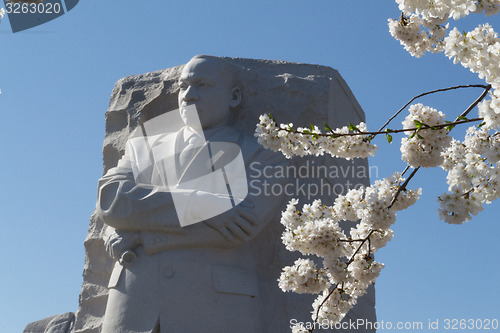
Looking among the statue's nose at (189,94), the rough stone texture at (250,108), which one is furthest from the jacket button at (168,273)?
the statue's nose at (189,94)

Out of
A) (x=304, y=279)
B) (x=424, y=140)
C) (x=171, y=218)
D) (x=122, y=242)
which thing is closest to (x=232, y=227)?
(x=171, y=218)

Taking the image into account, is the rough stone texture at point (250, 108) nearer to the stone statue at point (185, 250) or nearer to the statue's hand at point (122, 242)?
the stone statue at point (185, 250)

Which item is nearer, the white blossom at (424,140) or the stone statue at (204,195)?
the white blossom at (424,140)

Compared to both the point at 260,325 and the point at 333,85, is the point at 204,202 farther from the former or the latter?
the point at 333,85

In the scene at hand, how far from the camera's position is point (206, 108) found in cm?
576

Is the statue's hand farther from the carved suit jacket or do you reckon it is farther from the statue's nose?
the statue's nose

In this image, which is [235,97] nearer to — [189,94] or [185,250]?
[189,94]

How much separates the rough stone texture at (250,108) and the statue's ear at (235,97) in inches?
→ 2.4

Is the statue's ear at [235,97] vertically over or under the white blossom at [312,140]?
over

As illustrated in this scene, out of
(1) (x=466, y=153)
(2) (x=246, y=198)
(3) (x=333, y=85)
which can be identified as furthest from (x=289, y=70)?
(1) (x=466, y=153)

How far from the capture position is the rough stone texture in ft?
19.2

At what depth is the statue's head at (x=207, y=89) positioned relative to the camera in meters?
5.76

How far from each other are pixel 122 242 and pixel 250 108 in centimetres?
137

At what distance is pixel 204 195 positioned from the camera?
527 centimetres
